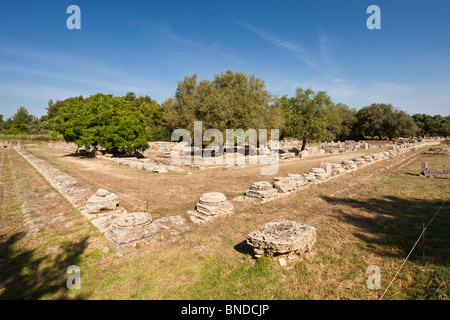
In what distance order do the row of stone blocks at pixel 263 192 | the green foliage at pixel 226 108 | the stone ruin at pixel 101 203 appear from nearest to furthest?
the stone ruin at pixel 101 203
the row of stone blocks at pixel 263 192
the green foliage at pixel 226 108

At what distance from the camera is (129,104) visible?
2681 cm

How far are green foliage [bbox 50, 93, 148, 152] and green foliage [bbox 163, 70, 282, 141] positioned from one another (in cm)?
607

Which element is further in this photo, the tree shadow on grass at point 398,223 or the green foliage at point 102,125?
the green foliage at point 102,125

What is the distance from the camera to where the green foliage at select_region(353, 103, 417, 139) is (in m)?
53.4

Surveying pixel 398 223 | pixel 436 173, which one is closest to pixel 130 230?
pixel 398 223

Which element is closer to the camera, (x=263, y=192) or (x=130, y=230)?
(x=130, y=230)

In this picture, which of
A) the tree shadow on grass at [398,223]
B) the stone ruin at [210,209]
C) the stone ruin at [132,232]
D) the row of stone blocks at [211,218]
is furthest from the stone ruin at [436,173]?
the stone ruin at [132,232]

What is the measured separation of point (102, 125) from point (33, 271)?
74.7 ft

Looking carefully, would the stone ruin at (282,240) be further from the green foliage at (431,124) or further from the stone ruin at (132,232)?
the green foliage at (431,124)

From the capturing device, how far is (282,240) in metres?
4.49

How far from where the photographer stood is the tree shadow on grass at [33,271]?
3.56 metres

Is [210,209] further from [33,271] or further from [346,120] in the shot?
[346,120]

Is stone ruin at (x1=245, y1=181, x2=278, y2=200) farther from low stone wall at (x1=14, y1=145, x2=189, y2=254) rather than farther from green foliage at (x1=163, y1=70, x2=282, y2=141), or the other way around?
green foliage at (x1=163, y1=70, x2=282, y2=141)

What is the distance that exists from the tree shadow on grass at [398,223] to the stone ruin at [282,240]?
1.69 metres
